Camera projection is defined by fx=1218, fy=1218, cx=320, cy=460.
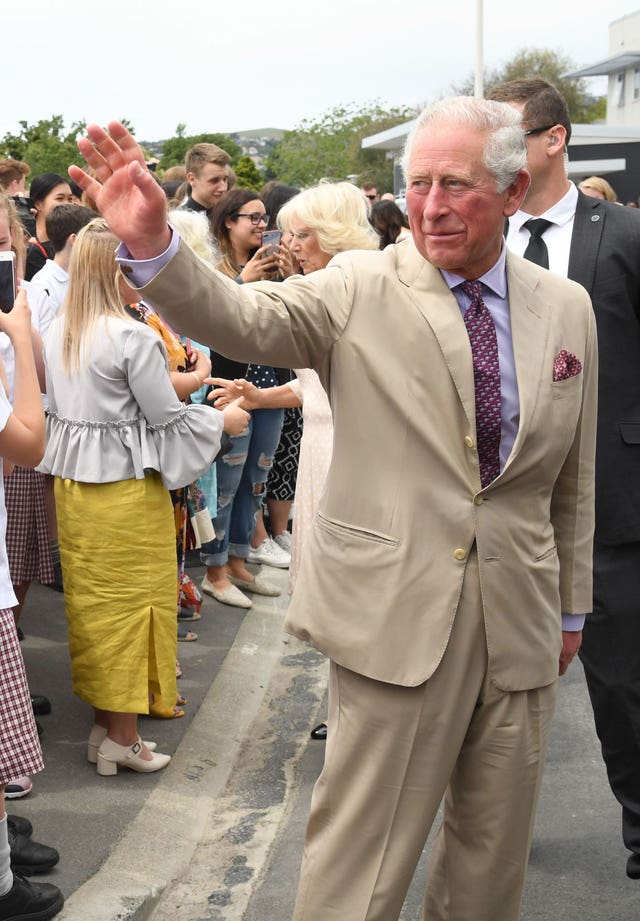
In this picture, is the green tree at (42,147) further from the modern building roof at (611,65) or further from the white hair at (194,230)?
the modern building roof at (611,65)

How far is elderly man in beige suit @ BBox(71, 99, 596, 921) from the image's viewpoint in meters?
2.77

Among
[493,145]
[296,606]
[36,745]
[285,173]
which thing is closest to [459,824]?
[296,606]

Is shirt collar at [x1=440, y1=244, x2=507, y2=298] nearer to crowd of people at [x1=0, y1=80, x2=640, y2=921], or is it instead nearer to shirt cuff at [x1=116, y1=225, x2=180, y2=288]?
crowd of people at [x1=0, y1=80, x2=640, y2=921]

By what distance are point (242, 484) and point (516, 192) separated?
4.95 meters

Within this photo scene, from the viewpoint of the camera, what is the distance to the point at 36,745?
11.7 ft

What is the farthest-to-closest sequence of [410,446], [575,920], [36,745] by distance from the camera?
[575,920] < [36,745] < [410,446]

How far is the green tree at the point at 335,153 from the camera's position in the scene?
60688 millimetres

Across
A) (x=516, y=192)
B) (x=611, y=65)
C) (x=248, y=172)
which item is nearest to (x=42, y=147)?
(x=248, y=172)

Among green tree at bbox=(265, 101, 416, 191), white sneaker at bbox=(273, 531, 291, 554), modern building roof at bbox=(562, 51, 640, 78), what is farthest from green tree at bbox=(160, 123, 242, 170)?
white sneaker at bbox=(273, 531, 291, 554)

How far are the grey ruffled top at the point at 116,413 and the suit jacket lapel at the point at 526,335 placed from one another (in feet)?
6.75

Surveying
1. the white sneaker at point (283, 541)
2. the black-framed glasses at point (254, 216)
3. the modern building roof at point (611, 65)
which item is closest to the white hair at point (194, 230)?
the black-framed glasses at point (254, 216)

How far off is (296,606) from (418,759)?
0.46 meters

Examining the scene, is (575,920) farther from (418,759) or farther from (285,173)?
(285,173)

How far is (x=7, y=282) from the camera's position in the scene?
12.0ft
